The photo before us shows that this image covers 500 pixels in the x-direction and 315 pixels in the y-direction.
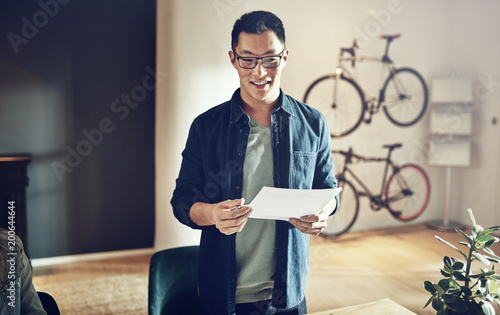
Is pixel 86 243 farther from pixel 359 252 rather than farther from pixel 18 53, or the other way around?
pixel 359 252

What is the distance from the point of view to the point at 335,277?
3.57 meters

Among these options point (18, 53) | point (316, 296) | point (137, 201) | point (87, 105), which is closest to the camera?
point (316, 296)

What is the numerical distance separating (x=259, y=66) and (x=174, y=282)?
80 cm

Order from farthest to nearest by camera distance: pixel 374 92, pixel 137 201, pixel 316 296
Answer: pixel 374 92, pixel 137 201, pixel 316 296

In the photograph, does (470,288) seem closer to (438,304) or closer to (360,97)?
(438,304)

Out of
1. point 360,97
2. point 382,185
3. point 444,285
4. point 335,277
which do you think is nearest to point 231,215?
point 444,285

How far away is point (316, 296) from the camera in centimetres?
319

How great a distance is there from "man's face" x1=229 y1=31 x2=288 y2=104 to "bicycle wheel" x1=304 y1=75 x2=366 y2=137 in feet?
10.8

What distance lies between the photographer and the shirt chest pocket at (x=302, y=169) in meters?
1.36

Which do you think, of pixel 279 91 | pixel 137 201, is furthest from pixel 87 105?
pixel 279 91

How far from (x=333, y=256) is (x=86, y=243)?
7.40 feet

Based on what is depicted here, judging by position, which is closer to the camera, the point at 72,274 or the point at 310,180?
the point at 310,180

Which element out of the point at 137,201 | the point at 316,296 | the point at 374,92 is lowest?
the point at 316,296

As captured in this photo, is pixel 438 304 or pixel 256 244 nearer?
pixel 438 304
